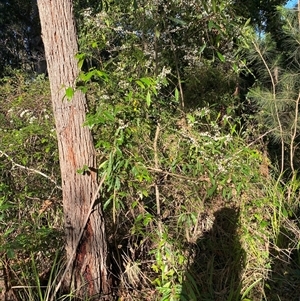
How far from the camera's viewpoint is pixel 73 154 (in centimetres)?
262

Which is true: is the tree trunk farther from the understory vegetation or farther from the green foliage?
the green foliage

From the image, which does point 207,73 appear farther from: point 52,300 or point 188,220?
point 52,300

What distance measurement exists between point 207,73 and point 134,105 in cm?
237

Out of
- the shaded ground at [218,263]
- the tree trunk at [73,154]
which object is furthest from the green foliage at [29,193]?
the shaded ground at [218,263]

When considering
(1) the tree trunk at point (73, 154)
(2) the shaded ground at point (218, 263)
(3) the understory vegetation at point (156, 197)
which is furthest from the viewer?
(2) the shaded ground at point (218, 263)

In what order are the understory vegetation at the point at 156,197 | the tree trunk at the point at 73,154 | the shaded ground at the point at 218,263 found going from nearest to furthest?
1. the tree trunk at the point at 73,154
2. the understory vegetation at the point at 156,197
3. the shaded ground at the point at 218,263

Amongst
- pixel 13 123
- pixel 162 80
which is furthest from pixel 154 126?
pixel 13 123

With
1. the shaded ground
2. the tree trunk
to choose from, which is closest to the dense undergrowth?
the shaded ground

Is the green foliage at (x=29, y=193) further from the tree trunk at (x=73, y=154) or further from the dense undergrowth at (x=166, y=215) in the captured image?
the tree trunk at (x=73, y=154)

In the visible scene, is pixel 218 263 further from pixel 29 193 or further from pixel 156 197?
pixel 29 193

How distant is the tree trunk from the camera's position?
2.54 meters

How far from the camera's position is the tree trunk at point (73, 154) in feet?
8.33

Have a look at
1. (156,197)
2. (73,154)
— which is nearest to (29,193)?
(73,154)

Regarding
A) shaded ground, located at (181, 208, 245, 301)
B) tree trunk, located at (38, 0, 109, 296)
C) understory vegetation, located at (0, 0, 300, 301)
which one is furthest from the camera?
shaded ground, located at (181, 208, 245, 301)
